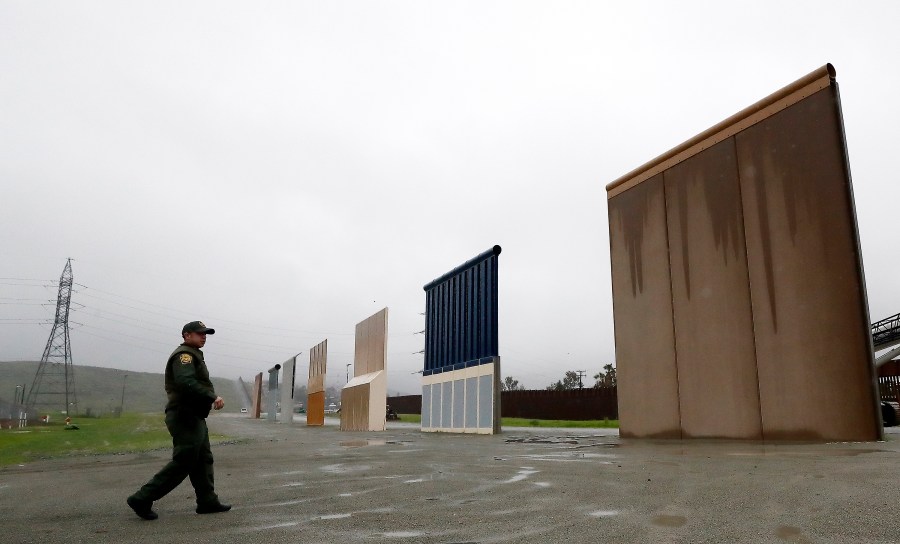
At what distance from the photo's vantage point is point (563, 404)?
133 ft

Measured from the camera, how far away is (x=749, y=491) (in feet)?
16.8

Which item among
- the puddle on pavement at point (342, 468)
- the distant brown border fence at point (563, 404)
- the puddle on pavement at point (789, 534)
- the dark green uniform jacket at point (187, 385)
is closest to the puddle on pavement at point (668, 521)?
the puddle on pavement at point (789, 534)

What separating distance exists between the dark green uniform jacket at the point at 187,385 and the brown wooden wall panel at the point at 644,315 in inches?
517

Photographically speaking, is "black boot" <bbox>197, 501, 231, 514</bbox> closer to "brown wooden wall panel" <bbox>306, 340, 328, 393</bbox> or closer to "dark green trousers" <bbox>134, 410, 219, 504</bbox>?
"dark green trousers" <bbox>134, 410, 219, 504</bbox>

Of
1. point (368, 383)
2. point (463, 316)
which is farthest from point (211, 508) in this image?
point (368, 383)

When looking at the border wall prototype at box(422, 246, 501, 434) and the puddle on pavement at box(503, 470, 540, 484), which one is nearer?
the puddle on pavement at box(503, 470, 540, 484)

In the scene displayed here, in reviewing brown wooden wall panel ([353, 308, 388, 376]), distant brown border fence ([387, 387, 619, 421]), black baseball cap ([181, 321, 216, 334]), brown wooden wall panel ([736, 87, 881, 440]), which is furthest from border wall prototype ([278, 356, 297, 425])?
black baseball cap ([181, 321, 216, 334])

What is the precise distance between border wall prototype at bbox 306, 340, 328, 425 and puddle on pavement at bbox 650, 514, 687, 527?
3603cm

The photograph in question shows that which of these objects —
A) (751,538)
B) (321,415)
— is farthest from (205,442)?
(321,415)

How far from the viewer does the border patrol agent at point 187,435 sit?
4.91m

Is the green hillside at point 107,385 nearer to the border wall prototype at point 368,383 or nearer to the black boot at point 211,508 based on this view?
the border wall prototype at point 368,383

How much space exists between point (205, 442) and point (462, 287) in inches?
775

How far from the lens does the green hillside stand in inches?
5846

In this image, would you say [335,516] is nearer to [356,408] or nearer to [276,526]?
[276,526]
